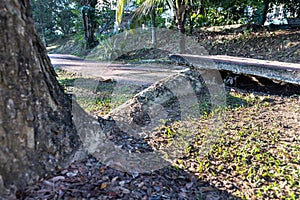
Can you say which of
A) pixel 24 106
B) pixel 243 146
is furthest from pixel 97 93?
pixel 24 106

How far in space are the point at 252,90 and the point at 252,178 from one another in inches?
86.8

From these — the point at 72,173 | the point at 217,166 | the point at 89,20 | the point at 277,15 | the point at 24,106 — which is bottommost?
the point at 217,166

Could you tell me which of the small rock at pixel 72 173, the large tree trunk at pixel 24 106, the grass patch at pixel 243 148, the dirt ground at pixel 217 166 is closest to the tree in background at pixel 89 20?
the dirt ground at pixel 217 166

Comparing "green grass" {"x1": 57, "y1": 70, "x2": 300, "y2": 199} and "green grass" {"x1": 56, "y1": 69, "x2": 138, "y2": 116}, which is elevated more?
"green grass" {"x1": 56, "y1": 69, "x2": 138, "y2": 116}

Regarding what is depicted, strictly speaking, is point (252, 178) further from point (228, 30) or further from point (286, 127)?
point (228, 30)

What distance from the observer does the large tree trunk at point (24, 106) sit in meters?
1.35

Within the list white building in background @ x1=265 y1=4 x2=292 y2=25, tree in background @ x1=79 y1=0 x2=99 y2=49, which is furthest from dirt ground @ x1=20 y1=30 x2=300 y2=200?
tree in background @ x1=79 y1=0 x2=99 y2=49

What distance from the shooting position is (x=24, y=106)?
4.67 ft

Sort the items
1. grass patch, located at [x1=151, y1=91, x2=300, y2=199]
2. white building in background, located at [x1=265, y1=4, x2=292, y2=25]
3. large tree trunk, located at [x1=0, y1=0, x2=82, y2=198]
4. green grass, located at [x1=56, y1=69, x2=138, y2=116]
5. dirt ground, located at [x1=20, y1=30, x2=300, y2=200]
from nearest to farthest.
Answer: large tree trunk, located at [x1=0, y1=0, x2=82, y2=198] → dirt ground, located at [x1=20, y1=30, x2=300, y2=200] → grass patch, located at [x1=151, y1=91, x2=300, y2=199] → green grass, located at [x1=56, y1=69, x2=138, y2=116] → white building in background, located at [x1=265, y1=4, x2=292, y2=25]

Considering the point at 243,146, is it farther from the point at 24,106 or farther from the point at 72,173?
the point at 24,106

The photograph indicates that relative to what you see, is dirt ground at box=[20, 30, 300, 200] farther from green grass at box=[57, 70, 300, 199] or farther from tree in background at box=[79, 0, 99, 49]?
tree in background at box=[79, 0, 99, 49]

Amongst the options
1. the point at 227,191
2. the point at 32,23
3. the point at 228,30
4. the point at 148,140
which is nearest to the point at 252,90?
the point at 148,140

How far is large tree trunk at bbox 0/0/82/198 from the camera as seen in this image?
1.35m

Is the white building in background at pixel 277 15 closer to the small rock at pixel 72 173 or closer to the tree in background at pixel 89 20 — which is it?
the tree in background at pixel 89 20
